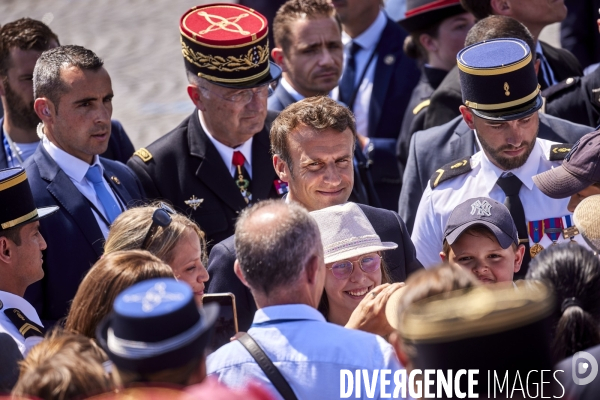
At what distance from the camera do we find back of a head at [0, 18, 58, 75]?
5723 mm

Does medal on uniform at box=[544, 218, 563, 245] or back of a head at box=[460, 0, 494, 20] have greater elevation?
back of a head at box=[460, 0, 494, 20]

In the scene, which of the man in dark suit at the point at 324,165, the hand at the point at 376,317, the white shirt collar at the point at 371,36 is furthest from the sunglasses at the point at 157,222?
the white shirt collar at the point at 371,36

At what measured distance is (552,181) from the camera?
418cm

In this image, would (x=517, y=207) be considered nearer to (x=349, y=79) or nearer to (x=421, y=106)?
(x=421, y=106)

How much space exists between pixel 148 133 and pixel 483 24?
5.14 m

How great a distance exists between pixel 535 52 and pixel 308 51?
1.43m

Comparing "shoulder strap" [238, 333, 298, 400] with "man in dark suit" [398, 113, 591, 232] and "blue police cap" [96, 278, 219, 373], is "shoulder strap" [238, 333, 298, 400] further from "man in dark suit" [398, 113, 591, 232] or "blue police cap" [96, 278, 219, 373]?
"man in dark suit" [398, 113, 591, 232]

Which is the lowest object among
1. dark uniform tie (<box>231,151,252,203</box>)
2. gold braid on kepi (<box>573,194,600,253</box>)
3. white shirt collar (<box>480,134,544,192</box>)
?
dark uniform tie (<box>231,151,252,203</box>)

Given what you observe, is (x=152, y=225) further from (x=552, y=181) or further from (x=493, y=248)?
(x=552, y=181)

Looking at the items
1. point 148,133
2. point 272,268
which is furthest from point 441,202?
point 148,133

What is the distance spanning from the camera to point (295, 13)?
6.17 m

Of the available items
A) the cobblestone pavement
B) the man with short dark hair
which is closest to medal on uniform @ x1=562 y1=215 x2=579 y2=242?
the man with short dark hair

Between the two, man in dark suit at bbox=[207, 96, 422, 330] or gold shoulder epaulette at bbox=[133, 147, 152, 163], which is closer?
man in dark suit at bbox=[207, 96, 422, 330]

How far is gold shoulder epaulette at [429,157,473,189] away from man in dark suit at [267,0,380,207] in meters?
1.49
